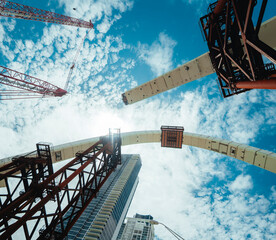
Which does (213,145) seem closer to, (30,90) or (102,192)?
(30,90)

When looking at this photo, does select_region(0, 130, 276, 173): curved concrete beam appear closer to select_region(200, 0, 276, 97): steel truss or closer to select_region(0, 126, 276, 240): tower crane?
select_region(0, 126, 276, 240): tower crane

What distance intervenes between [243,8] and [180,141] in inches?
432

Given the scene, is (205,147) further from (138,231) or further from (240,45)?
(138,231)

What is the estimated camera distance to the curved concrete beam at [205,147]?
1089 cm

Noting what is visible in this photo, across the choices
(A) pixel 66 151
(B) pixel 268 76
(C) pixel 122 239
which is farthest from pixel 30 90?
(C) pixel 122 239

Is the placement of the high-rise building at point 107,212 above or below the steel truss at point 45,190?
below

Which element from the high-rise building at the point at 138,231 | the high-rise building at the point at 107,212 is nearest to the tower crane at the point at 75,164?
the high-rise building at the point at 107,212

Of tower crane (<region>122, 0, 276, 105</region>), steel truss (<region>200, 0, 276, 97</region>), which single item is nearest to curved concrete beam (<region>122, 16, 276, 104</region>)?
tower crane (<region>122, 0, 276, 105</region>)

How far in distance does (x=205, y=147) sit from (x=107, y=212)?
89.7 meters

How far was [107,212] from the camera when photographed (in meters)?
84.9

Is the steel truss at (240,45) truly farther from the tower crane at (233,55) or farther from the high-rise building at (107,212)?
the high-rise building at (107,212)

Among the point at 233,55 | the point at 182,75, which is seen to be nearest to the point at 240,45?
the point at 233,55

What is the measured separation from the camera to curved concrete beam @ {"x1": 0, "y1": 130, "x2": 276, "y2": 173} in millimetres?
10888

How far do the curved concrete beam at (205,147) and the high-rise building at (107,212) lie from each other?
73519mm
